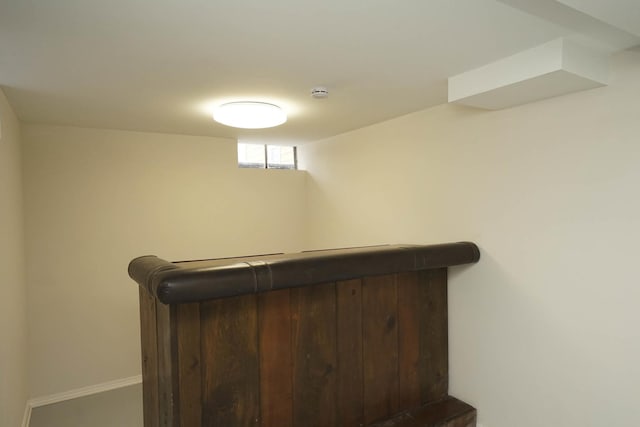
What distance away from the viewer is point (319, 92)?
7.59 feet

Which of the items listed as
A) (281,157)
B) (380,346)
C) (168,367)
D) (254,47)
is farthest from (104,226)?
(380,346)

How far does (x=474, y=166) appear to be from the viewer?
2527 mm

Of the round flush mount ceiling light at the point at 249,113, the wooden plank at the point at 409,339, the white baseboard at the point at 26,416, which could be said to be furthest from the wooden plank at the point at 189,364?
the white baseboard at the point at 26,416

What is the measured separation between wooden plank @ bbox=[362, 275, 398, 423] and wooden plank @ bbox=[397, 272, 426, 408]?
4 centimetres

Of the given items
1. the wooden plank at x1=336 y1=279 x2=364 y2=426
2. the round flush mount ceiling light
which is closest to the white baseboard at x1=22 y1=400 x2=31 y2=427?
the wooden plank at x1=336 y1=279 x2=364 y2=426

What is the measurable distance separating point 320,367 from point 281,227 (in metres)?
2.41

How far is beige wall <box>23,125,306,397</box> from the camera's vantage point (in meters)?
3.13

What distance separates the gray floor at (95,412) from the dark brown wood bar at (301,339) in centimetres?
87

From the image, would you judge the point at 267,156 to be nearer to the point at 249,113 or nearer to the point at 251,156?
the point at 251,156

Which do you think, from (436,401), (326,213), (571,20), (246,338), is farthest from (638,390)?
(326,213)

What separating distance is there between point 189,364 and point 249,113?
1588 millimetres

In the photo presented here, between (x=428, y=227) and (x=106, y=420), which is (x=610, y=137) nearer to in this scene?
(x=428, y=227)

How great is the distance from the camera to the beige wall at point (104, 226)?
313 centimetres

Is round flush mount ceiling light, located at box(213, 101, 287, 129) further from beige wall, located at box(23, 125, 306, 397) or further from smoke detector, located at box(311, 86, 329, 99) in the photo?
beige wall, located at box(23, 125, 306, 397)
